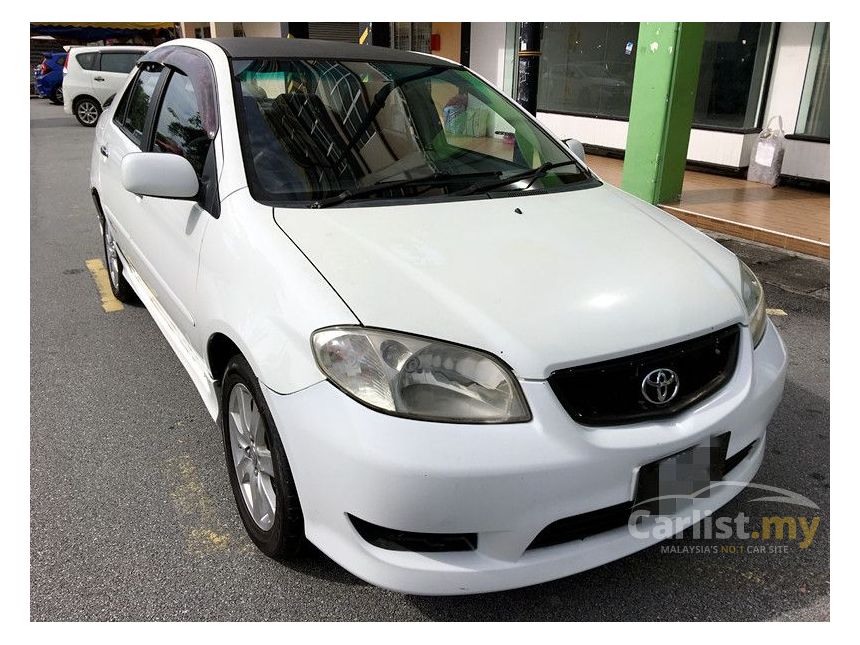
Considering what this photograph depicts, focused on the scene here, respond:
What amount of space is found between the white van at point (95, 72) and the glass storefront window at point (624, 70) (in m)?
9.40

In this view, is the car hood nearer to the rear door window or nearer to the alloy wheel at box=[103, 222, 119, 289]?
the alloy wheel at box=[103, 222, 119, 289]

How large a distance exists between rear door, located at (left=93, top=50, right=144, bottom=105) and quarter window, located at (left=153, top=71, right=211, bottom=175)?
13.7m

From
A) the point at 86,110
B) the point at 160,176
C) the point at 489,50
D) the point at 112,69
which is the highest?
the point at 489,50

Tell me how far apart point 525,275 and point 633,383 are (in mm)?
468

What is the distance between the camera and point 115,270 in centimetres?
461

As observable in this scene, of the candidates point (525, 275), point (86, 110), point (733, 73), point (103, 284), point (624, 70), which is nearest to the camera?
point (525, 275)

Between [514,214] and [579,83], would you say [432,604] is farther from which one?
[579,83]

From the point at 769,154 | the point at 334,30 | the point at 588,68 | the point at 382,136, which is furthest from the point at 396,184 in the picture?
the point at 334,30

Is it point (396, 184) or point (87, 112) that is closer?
point (396, 184)

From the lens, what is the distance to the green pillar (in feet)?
21.4

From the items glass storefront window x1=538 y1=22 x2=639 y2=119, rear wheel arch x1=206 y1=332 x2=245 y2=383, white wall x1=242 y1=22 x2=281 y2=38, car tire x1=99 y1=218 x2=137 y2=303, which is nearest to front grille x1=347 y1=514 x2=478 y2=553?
rear wheel arch x1=206 y1=332 x2=245 y2=383

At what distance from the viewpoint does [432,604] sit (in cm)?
221

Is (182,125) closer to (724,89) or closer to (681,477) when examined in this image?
(681,477)

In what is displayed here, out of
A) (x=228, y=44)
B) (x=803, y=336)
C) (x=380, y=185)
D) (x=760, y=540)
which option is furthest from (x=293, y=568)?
(x=803, y=336)
